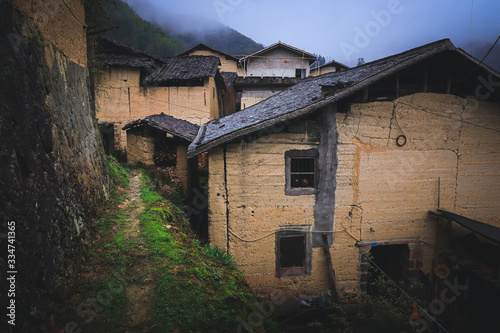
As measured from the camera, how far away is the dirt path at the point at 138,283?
3.19 m

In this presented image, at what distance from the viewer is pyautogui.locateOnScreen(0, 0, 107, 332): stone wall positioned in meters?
2.69

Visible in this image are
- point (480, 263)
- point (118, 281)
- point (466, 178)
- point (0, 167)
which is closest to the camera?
point (0, 167)

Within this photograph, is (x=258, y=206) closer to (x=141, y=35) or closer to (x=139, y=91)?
(x=139, y=91)

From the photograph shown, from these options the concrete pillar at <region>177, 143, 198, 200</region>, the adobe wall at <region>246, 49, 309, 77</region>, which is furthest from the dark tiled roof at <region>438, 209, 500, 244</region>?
the adobe wall at <region>246, 49, 309, 77</region>

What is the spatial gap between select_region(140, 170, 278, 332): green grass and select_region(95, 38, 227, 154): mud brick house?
13.8 metres

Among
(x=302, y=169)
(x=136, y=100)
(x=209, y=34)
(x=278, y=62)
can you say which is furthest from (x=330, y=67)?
(x=209, y=34)

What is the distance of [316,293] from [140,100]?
16.0 meters

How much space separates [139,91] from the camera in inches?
695

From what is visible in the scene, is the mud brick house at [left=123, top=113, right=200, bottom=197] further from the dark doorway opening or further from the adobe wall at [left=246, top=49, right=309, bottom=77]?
the adobe wall at [left=246, top=49, right=309, bottom=77]

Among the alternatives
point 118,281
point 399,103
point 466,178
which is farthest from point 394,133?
point 118,281

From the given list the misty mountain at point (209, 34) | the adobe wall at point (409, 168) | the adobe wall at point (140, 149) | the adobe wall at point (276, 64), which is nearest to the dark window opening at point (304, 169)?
the adobe wall at point (409, 168)

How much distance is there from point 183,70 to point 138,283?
17.4m

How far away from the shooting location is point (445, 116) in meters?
7.94

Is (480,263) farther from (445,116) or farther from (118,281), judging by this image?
(118,281)
